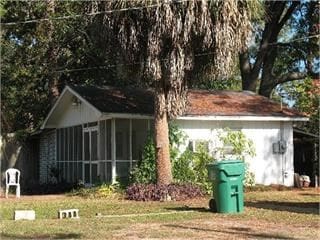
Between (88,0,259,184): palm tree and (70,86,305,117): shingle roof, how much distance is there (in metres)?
3.15

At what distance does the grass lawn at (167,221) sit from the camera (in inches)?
442

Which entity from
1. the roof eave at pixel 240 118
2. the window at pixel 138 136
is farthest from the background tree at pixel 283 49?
the window at pixel 138 136

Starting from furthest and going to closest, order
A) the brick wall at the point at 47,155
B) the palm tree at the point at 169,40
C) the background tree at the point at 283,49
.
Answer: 1. the background tree at the point at 283,49
2. the brick wall at the point at 47,155
3. the palm tree at the point at 169,40

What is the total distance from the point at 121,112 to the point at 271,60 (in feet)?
55.3

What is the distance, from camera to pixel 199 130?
78.3 feet

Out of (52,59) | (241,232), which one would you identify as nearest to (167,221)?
(241,232)

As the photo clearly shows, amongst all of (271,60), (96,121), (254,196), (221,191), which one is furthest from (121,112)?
(271,60)

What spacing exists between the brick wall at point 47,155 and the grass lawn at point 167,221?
1126 centimetres

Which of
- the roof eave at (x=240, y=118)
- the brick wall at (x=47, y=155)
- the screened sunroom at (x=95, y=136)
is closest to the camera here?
the screened sunroom at (x=95, y=136)

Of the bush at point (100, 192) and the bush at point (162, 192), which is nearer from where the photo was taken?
the bush at point (162, 192)

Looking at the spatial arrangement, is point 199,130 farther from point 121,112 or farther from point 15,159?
point 15,159

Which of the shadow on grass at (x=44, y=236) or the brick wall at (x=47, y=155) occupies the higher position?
the brick wall at (x=47, y=155)

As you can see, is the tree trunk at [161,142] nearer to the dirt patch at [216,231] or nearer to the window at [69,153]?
the dirt patch at [216,231]

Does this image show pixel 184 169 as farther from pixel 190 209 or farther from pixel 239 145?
pixel 190 209
